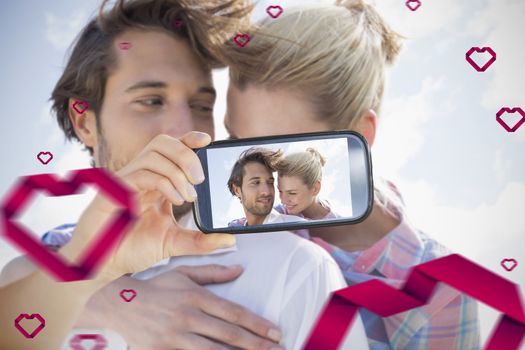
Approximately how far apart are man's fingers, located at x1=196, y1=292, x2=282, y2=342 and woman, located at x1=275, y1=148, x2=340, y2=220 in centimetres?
16

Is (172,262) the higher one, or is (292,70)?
(292,70)

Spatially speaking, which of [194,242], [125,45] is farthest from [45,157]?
[194,242]

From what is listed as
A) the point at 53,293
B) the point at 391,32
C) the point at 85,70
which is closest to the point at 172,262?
the point at 53,293

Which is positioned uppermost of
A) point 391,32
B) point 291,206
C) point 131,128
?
point 391,32

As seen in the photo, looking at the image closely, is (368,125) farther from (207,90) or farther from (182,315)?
(182,315)

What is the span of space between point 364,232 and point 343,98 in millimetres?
153

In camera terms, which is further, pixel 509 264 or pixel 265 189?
pixel 509 264

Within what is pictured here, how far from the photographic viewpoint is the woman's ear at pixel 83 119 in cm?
67

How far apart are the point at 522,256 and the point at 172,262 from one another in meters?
0.39

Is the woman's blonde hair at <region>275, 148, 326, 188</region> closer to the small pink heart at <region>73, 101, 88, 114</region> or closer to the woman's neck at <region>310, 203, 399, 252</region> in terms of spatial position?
the woman's neck at <region>310, 203, 399, 252</region>

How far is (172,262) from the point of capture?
63 cm

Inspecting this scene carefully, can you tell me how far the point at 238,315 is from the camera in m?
0.58

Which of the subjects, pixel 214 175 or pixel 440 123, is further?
pixel 440 123

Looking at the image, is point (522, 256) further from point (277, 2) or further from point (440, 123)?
point (277, 2)
